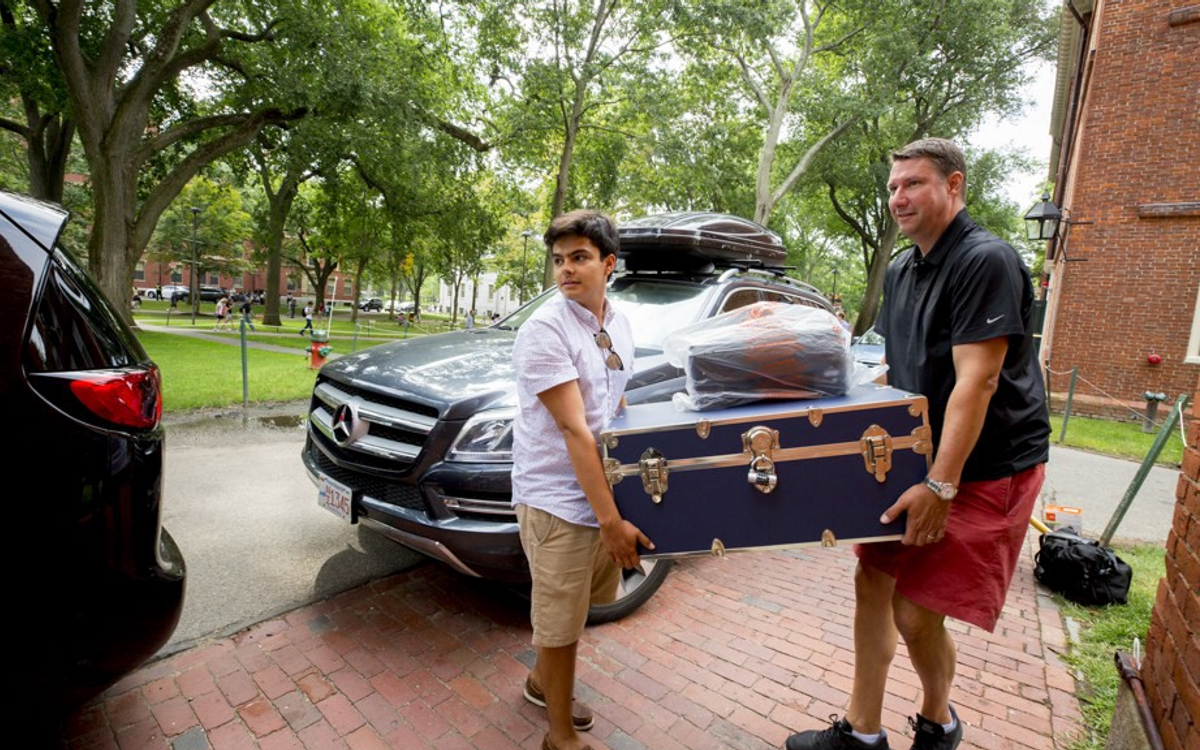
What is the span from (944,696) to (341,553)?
131 inches

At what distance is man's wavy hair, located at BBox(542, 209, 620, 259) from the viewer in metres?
1.96

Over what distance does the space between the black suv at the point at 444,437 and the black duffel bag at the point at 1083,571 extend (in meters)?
2.57

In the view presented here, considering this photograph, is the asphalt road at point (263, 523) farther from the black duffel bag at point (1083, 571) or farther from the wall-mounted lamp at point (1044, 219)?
the wall-mounted lamp at point (1044, 219)

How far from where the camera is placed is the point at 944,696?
2.16 metres

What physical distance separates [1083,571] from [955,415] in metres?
3.04

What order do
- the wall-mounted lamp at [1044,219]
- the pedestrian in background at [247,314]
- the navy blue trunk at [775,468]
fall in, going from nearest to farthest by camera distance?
1. the navy blue trunk at [775,468]
2. the wall-mounted lamp at [1044,219]
3. the pedestrian in background at [247,314]

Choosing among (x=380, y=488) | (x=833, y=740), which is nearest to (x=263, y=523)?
(x=380, y=488)

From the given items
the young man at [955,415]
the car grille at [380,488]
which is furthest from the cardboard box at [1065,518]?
the car grille at [380,488]

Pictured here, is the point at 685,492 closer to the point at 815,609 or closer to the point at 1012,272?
the point at 1012,272

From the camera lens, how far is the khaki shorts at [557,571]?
199cm

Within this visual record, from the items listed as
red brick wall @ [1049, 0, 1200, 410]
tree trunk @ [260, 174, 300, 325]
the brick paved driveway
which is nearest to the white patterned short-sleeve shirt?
the brick paved driveway

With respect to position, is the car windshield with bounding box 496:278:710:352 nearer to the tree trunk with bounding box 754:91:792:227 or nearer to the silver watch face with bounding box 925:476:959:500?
the silver watch face with bounding box 925:476:959:500

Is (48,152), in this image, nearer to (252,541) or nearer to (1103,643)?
(252,541)

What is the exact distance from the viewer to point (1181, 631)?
5.83ft
